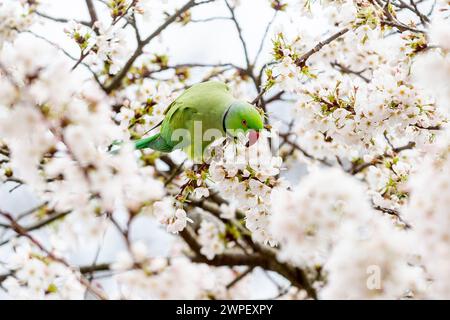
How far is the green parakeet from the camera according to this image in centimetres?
175

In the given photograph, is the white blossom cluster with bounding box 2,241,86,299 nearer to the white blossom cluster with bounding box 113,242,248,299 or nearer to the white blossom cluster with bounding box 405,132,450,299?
the white blossom cluster with bounding box 113,242,248,299

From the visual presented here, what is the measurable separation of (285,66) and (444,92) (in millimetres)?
721

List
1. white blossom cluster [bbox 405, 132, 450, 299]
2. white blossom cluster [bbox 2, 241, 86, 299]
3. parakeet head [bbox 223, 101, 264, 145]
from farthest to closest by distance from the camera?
parakeet head [bbox 223, 101, 264, 145] → white blossom cluster [bbox 2, 241, 86, 299] → white blossom cluster [bbox 405, 132, 450, 299]

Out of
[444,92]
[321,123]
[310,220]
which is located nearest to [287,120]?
[321,123]

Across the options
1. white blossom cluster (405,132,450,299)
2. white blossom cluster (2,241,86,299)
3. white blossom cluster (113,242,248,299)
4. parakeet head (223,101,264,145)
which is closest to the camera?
white blossom cluster (405,132,450,299)

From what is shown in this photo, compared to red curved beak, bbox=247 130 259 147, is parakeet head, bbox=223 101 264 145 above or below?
above

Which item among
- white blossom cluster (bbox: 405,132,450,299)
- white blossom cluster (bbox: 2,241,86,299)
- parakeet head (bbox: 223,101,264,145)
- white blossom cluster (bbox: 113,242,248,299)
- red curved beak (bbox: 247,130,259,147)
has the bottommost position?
white blossom cluster (bbox: 405,132,450,299)

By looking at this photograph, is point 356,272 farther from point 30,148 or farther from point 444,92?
point 30,148

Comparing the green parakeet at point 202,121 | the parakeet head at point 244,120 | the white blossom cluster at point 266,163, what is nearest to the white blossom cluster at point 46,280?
the white blossom cluster at point 266,163

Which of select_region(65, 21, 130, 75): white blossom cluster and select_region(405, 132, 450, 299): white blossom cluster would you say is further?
select_region(65, 21, 130, 75): white blossom cluster

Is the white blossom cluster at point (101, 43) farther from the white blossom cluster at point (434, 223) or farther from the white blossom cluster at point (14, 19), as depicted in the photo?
the white blossom cluster at point (434, 223)

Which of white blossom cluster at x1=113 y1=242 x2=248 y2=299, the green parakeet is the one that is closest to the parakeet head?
the green parakeet

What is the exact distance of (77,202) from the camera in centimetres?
119
